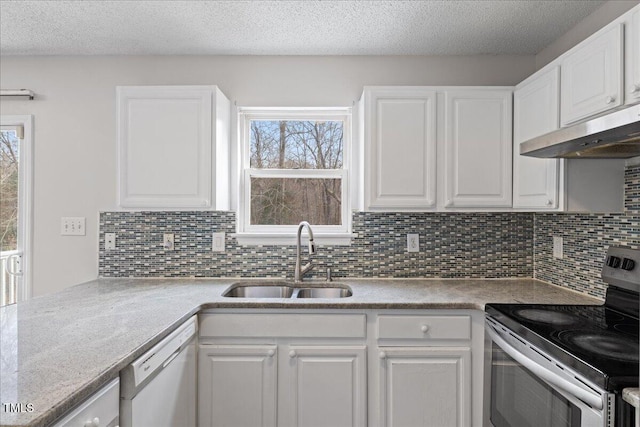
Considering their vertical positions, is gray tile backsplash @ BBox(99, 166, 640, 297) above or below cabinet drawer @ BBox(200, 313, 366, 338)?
above

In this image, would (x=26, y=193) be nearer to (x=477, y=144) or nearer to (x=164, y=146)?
(x=164, y=146)

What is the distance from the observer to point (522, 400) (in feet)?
4.80

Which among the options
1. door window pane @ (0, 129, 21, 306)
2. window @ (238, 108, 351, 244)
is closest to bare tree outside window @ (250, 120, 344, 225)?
window @ (238, 108, 351, 244)

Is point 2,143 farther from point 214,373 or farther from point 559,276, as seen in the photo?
point 559,276

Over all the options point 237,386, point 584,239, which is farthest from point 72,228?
point 584,239

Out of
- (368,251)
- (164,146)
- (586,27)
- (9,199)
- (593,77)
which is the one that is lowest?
(368,251)

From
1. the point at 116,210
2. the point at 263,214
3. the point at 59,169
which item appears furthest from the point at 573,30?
the point at 59,169

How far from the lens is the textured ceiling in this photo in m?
1.89

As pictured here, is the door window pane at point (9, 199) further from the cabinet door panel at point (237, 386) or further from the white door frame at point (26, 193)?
the cabinet door panel at point (237, 386)

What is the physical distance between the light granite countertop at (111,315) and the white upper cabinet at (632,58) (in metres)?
1.02

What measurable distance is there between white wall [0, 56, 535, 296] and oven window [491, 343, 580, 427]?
5.85 ft

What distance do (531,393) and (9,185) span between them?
10.6 ft

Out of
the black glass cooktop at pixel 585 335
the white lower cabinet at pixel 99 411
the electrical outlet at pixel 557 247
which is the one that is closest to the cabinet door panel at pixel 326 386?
the black glass cooktop at pixel 585 335

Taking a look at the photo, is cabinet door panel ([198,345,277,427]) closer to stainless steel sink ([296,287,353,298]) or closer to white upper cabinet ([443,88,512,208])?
stainless steel sink ([296,287,353,298])
